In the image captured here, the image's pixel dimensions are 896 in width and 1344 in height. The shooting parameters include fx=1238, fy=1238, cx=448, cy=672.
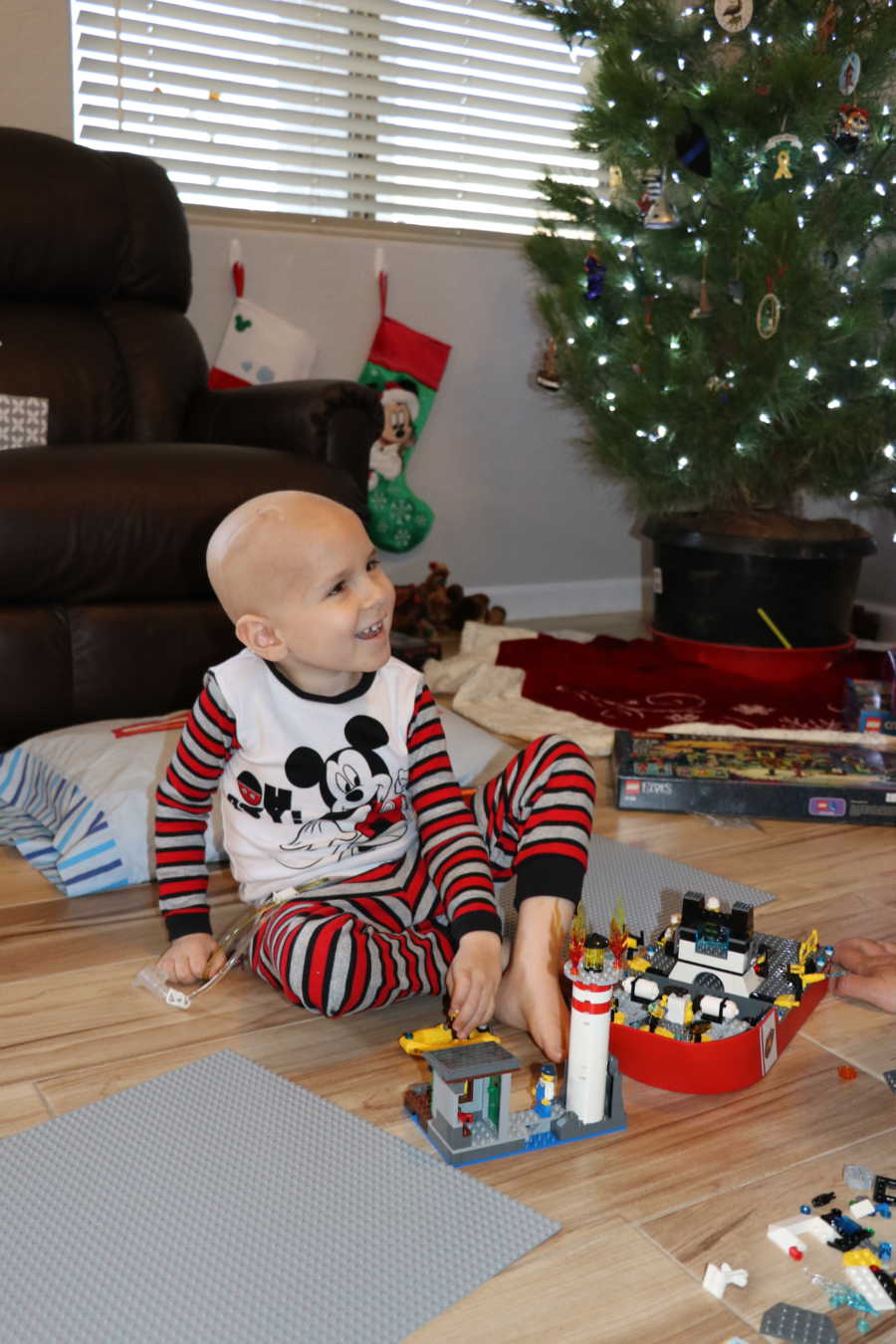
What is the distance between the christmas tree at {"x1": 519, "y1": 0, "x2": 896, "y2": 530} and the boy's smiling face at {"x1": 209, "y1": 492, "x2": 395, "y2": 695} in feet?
4.30

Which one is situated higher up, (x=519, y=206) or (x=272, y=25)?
(x=272, y=25)

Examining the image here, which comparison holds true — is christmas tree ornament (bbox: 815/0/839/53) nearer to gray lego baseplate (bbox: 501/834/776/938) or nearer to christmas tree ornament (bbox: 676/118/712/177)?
christmas tree ornament (bbox: 676/118/712/177)

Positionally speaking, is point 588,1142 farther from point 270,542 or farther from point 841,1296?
point 270,542

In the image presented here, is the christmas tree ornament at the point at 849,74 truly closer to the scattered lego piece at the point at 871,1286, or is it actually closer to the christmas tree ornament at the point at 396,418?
the christmas tree ornament at the point at 396,418

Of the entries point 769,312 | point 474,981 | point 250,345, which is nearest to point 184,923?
point 474,981

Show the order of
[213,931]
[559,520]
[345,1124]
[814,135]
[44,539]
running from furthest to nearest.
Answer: [559,520]
[814,135]
[44,539]
[213,931]
[345,1124]

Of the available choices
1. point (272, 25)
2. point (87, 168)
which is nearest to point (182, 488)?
point (87, 168)

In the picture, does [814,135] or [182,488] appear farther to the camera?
[814,135]

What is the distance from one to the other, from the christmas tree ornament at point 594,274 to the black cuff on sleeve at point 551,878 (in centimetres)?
157

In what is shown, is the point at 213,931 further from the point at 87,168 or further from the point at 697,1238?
the point at 87,168

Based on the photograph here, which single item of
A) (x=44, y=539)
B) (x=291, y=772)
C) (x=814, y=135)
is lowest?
(x=291, y=772)

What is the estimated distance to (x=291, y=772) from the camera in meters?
1.08

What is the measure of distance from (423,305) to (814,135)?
103 cm

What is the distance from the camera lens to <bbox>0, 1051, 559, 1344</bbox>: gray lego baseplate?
0.71 meters
